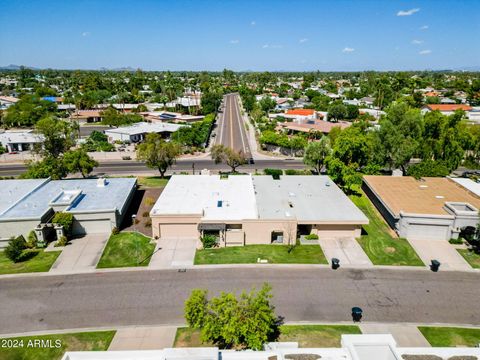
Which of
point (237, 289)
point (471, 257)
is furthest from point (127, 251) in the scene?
point (471, 257)

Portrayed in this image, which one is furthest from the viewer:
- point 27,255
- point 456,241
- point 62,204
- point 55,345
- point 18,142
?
point 18,142

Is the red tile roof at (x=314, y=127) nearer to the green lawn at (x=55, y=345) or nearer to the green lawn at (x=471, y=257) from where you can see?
the green lawn at (x=471, y=257)

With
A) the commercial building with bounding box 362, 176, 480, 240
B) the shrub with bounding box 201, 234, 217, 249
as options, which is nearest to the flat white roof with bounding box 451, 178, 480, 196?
the commercial building with bounding box 362, 176, 480, 240

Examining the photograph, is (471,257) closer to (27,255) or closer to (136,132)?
(27,255)

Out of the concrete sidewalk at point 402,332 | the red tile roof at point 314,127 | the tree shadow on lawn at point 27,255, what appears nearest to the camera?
the concrete sidewalk at point 402,332

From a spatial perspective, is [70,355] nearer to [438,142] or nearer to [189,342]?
[189,342]

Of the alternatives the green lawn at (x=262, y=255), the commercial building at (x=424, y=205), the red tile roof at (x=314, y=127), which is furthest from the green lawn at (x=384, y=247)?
the red tile roof at (x=314, y=127)
